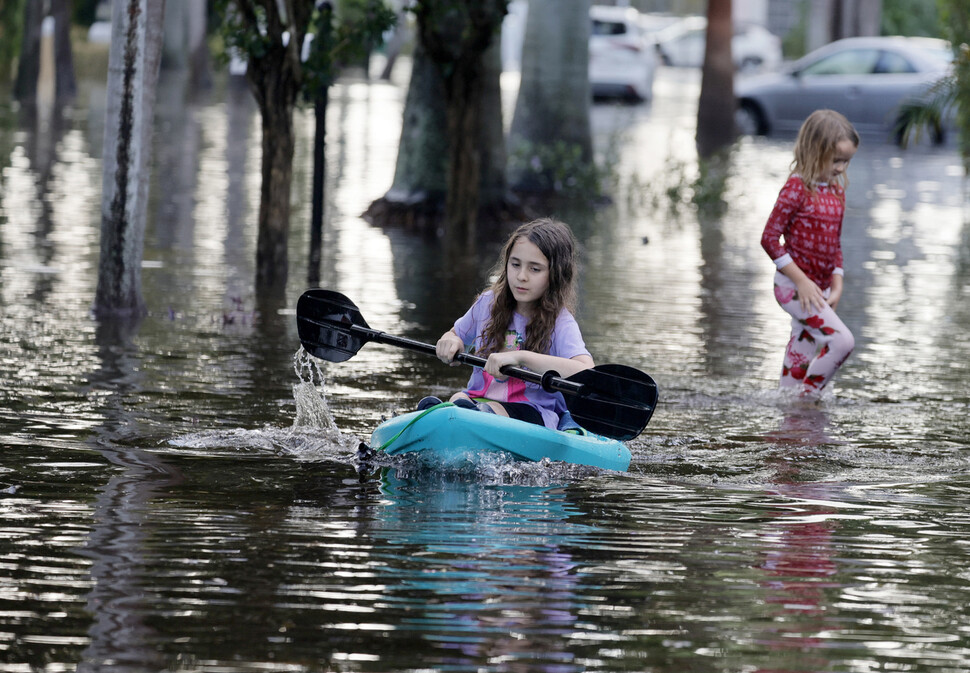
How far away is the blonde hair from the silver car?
18971 millimetres

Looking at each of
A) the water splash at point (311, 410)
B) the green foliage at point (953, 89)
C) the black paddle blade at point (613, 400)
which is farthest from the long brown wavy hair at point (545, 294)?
the green foliage at point (953, 89)

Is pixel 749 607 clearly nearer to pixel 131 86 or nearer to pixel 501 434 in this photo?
pixel 501 434

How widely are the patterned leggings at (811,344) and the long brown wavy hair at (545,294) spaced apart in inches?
78.0

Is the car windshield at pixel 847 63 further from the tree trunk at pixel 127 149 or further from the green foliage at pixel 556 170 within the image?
the tree trunk at pixel 127 149

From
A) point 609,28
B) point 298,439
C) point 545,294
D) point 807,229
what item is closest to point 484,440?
point 545,294

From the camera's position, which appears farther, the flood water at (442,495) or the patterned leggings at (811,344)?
the patterned leggings at (811,344)

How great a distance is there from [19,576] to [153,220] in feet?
32.4

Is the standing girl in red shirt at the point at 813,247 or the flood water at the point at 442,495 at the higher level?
the standing girl in red shirt at the point at 813,247

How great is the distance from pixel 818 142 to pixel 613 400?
7.79 feet

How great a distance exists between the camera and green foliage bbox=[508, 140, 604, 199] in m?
17.3

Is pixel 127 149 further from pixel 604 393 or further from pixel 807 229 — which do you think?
pixel 604 393

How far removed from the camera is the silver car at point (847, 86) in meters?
26.5

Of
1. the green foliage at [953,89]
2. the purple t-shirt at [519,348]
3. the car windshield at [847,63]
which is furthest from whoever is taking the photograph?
the car windshield at [847,63]

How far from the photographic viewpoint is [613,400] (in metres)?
6.18
